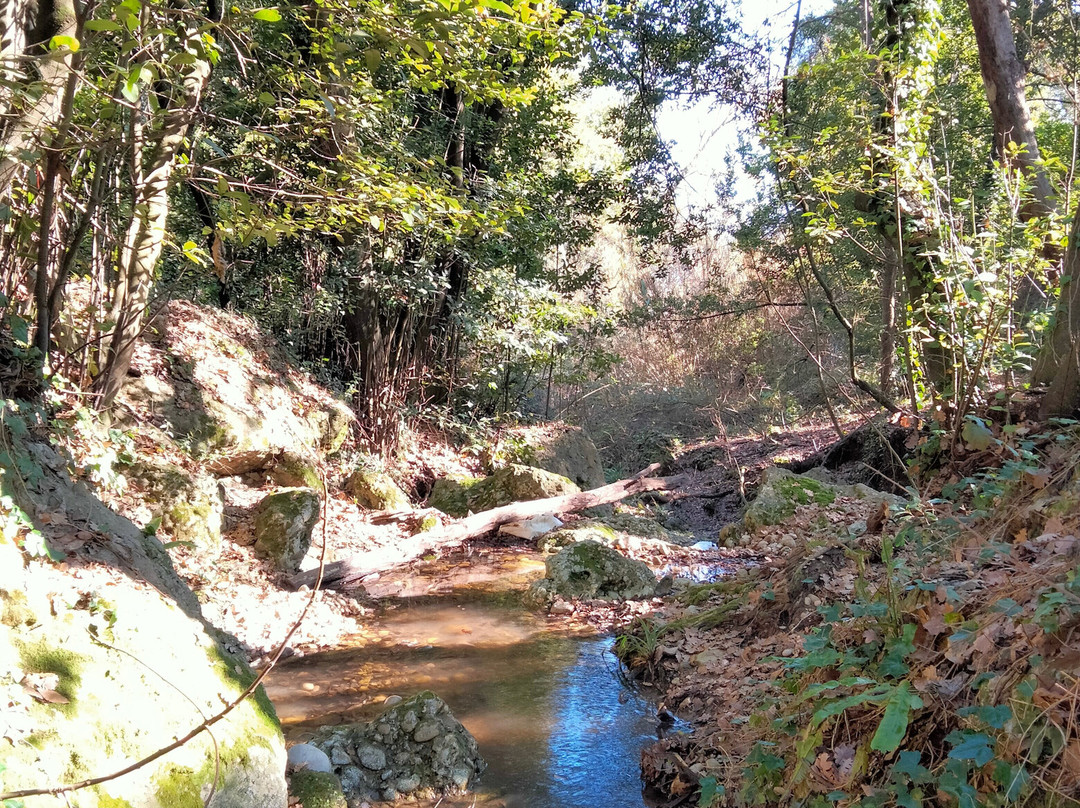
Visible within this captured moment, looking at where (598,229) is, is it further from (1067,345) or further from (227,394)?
(1067,345)

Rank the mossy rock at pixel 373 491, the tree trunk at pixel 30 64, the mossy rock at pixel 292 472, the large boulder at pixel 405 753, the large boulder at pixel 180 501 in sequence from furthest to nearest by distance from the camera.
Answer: the mossy rock at pixel 373 491
the mossy rock at pixel 292 472
the large boulder at pixel 180 501
the large boulder at pixel 405 753
the tree trunk at pixel 30 64

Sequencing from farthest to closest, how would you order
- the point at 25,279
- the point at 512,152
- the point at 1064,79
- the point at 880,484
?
the point at 512,152
the point at 880,484
the point at 25,279
the point at 1064,79

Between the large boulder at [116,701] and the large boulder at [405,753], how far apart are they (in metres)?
0.56

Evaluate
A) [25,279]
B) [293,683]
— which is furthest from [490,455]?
[25,279]

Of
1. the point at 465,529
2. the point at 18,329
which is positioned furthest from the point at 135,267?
the point at 465,529

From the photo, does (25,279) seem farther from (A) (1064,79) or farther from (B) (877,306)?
(B) (877,306)

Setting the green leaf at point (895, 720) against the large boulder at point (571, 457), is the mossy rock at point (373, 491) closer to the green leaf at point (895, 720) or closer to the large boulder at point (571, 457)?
the large boulder at point (571, 457)

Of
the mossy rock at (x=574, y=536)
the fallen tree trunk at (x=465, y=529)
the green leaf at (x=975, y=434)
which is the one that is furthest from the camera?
the mossy rock at (x=574, y=536)

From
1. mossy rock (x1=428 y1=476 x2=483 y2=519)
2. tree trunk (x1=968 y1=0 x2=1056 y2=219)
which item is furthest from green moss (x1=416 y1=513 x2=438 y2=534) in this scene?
tree trunk (x1=968 y1=0 x2=1056 y2=219)

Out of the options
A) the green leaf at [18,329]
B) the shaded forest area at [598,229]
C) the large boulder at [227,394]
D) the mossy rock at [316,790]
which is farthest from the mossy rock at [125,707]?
the large boulder at [227,394]

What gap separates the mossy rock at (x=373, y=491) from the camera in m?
8.32

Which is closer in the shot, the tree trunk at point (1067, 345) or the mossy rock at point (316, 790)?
the mossy rock at point (316, 790)

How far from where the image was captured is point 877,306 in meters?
14.5

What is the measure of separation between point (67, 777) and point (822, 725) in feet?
8.82
